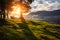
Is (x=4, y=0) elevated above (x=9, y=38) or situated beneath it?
elevated above

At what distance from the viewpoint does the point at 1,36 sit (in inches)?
1642

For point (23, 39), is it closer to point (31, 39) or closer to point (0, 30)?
point (31, 39)

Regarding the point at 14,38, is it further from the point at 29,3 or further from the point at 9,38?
the point at 29,3

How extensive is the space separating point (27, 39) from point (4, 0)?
2784cm

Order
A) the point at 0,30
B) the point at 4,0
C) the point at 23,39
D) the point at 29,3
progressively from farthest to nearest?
the point at 29,3 < the point at 4,0 < the point at 0,30 < the point at 23,39

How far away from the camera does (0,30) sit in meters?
47.4

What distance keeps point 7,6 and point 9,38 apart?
29294 mm

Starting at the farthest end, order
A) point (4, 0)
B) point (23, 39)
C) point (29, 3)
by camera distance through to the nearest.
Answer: point (29, 3)
point (4, 0)
point (23, 39)

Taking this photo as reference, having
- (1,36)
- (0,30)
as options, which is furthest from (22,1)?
(1,36)

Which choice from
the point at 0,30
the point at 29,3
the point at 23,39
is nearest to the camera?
the point at 23,39

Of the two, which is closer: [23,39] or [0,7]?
[23,39]

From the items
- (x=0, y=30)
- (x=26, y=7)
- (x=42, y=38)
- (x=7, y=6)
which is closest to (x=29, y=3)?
(x=26, y=7)

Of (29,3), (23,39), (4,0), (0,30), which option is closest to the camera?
(23,39)

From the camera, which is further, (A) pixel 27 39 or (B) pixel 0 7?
(B) pixel 0 7
